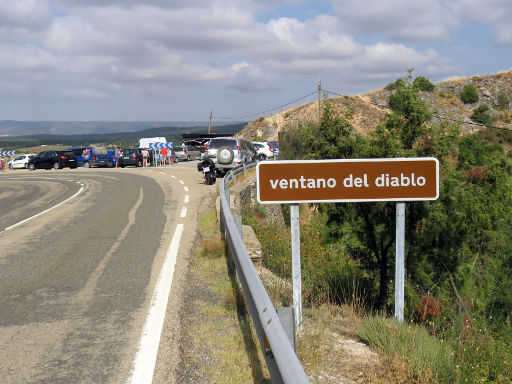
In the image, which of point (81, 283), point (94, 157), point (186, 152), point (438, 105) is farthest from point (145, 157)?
point (438, 105)

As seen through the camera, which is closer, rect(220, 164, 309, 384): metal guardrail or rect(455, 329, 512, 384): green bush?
rect(220, 164, 309, 384): metal guardrail

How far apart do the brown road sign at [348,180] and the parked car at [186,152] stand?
4552cm

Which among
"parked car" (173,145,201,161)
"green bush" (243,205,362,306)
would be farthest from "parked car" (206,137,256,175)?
"parked car" (173,145,201,161)

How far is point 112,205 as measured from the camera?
17266mm

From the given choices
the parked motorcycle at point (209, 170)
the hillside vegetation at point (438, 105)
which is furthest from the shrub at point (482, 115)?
the parked motorcycle at point (209, 170)

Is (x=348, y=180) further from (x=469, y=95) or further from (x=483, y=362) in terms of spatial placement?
(x=469, y=95)

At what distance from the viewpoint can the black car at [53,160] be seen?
42844mm

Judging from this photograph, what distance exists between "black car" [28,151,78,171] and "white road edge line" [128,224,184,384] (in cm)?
3767

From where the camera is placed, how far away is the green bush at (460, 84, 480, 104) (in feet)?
235

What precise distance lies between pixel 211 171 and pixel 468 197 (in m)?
15.1

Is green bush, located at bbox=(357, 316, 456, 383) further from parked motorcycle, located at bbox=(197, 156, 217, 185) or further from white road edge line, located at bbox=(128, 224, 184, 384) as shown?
parked motorcycle, located at bbox=(197, 156, 217, 185)

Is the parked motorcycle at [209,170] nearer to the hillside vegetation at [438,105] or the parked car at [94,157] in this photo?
the parked car at [94,157]

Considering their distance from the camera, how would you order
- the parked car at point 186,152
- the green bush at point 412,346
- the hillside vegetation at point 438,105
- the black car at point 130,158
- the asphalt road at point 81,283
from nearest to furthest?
the green bush at point 412,346 → the asphalt road at point 81,283 → the black car at point 130,158 → the parked car at point 186,152 → the hillside vegetation at point 438,105

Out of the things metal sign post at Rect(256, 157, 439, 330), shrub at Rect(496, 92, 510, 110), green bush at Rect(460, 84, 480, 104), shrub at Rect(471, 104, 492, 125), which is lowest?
metal sign post at Rect(256, 157, 439, 330)
